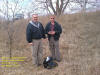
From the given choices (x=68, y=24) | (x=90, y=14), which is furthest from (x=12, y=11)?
(x=90, y=14)

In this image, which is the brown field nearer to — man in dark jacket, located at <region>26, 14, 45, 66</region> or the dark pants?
the dark pants

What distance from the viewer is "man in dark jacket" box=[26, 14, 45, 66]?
503cm

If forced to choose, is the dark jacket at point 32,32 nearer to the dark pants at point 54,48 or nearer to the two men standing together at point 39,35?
the two men standing together at point 39,35

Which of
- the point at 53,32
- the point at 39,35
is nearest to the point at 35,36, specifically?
the point at 39,35

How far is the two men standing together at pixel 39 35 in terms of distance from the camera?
5047 mm

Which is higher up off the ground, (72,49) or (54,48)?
(54,48)

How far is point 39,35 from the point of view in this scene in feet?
16.9

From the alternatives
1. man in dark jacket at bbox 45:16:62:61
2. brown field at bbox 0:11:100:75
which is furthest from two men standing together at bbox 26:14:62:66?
brown field at bbox 0:11:100:75

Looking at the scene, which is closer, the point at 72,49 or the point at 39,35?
the point at 39,35

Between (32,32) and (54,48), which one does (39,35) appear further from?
(54,48)

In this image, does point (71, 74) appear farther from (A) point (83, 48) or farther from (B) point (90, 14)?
(B) point (90, 14)

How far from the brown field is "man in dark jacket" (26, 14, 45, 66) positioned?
0.49 m

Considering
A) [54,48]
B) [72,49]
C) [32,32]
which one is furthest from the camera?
[72,49]

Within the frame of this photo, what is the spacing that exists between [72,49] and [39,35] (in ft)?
7.95
